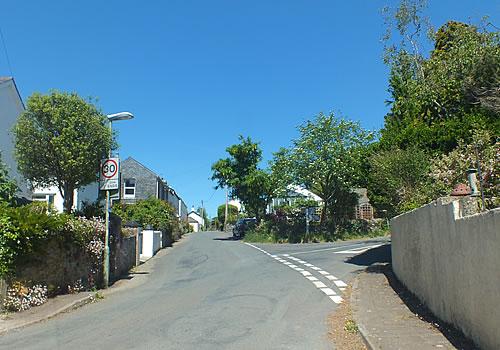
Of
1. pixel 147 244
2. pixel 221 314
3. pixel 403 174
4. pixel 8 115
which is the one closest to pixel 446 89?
pixel 403 174

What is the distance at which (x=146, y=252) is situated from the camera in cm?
2583

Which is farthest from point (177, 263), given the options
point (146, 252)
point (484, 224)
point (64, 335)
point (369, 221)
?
point (369, 221)

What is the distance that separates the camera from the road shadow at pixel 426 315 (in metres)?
6.43

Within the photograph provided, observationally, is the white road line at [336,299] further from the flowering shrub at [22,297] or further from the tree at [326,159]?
the tree at [326,159]

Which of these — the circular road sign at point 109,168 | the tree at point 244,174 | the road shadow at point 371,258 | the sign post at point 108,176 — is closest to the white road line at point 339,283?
the road shadow at point 371,258

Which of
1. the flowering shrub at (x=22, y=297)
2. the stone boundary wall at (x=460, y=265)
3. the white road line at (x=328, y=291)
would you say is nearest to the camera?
the stone boundary wall at (x=460, y=265)

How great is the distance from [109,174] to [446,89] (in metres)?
11.1

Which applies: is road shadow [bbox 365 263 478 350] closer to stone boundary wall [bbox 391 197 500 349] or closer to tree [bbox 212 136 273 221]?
stone boundary wall [bbox 391 197 500 349]

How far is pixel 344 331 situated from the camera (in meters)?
8.14

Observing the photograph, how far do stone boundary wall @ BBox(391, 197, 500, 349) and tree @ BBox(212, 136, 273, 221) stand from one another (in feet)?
105

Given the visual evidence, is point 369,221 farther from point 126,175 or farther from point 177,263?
point 126,175

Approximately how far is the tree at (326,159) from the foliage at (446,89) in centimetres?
1234

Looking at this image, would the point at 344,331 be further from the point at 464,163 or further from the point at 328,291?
the point at 464,163

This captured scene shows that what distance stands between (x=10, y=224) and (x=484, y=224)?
895 centimetres
